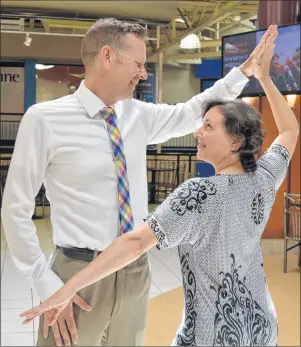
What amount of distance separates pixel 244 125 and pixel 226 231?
0.20 meters

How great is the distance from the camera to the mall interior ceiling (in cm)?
129

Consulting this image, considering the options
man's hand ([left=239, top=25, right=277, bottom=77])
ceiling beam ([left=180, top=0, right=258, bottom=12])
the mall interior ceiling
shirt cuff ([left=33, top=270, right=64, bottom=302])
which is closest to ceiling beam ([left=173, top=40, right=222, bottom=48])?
the mall interior ceiling

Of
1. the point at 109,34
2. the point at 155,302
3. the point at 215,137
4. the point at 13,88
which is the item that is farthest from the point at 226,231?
the point at 155,302

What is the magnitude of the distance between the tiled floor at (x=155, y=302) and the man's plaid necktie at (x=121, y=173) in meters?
0.11

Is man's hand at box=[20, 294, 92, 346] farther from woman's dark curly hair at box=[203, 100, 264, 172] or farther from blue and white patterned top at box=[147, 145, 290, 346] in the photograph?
woman's dark curly hair at box=[203, 100, 264, 172]

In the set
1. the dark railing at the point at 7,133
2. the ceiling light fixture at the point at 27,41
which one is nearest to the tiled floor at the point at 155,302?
the dark railing at the point at 7,133

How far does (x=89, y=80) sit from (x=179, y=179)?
1.37 ft

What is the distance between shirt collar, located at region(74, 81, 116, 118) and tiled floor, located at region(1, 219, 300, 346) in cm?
24

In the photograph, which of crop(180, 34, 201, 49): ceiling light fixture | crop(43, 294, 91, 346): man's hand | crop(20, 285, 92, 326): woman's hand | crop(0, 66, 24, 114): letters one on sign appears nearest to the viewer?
crop(20, 285, 92, 326): woman's hand

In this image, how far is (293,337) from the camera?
2.69 metres

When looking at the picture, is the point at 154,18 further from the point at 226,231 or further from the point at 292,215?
the point at 292,215

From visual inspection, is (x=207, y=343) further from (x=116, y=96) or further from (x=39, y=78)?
(x=39, y=78)

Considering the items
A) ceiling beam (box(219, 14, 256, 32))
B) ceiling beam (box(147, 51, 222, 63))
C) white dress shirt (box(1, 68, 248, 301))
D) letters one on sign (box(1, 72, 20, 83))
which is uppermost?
ceiling beam (box(219, 14, 256, 32))

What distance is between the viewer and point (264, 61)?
1.11m
